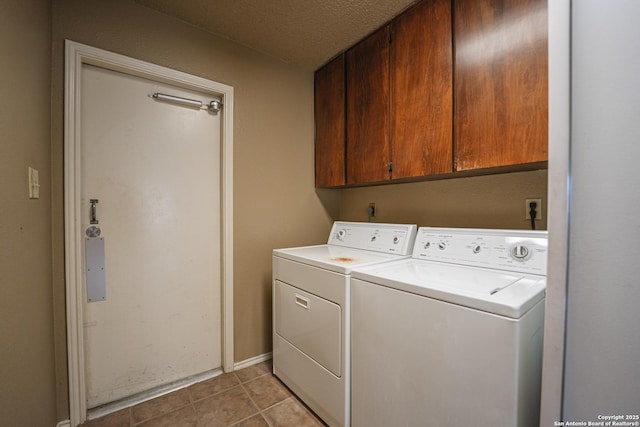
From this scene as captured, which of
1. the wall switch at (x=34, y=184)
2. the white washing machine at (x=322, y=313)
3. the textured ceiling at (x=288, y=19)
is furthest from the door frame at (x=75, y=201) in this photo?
the white washing machine at (x=322, y=313)

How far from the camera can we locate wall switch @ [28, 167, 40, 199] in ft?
3.63

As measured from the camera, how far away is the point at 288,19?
1656mm

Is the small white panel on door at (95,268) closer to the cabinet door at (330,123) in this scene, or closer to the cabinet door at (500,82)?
the cabinet door at (330,123)

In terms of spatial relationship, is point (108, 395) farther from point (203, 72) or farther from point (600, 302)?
point (600, 302)

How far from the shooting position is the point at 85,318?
1494 millimetres

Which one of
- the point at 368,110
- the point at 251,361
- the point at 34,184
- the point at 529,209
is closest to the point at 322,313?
the point at 251,361

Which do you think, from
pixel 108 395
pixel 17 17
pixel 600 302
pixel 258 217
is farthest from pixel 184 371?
pixel 600 302

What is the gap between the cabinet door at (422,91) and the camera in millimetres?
1365

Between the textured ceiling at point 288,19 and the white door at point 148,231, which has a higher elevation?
the textured ceiling at point 288,19

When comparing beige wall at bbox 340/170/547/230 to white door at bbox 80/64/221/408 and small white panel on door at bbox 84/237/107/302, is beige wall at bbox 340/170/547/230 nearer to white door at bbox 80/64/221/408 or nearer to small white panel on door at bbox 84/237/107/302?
white door at bbox 80/64/221/408

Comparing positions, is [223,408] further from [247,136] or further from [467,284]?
[247,136]

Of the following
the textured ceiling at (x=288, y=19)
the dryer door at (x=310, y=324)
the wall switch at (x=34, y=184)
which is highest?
the textured ceiling at (x=288, y=19)

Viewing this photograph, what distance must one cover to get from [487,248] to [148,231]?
1927 millimetres

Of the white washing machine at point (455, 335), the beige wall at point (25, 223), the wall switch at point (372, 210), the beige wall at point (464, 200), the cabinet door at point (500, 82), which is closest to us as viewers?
the white washing machine at point (455, 335)
